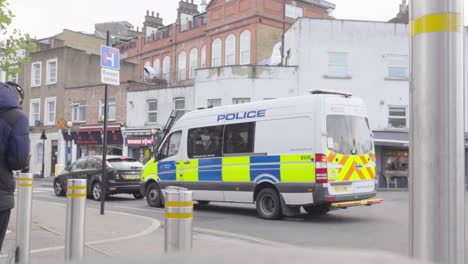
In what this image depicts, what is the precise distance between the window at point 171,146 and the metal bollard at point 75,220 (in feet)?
25.1

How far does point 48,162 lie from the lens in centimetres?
3584

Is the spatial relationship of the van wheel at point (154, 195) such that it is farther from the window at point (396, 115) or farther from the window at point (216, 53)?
the window at point (216, 53)

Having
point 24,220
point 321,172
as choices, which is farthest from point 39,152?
point 24,220

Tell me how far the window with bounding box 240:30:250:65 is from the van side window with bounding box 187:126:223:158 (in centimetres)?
2227

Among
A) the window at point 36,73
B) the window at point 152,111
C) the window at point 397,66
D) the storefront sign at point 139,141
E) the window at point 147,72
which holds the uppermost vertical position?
the window at point 147,72

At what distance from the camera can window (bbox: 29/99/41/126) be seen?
123 ft

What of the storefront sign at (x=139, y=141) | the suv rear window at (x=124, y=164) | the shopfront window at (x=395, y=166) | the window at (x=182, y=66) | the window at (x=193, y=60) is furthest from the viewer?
the window at (x=182, y=66)

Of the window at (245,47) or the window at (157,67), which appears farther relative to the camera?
the window at (157,67)

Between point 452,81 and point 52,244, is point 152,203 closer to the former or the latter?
point 52,244

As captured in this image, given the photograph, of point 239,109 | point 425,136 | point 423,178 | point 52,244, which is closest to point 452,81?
point 425,136

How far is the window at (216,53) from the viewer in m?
36.6

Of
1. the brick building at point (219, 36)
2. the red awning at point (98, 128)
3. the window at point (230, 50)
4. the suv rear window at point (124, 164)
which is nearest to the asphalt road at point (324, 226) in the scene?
the suv rear window at point (124, 164)

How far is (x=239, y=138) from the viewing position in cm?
1147

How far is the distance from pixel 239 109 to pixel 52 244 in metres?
5.81
